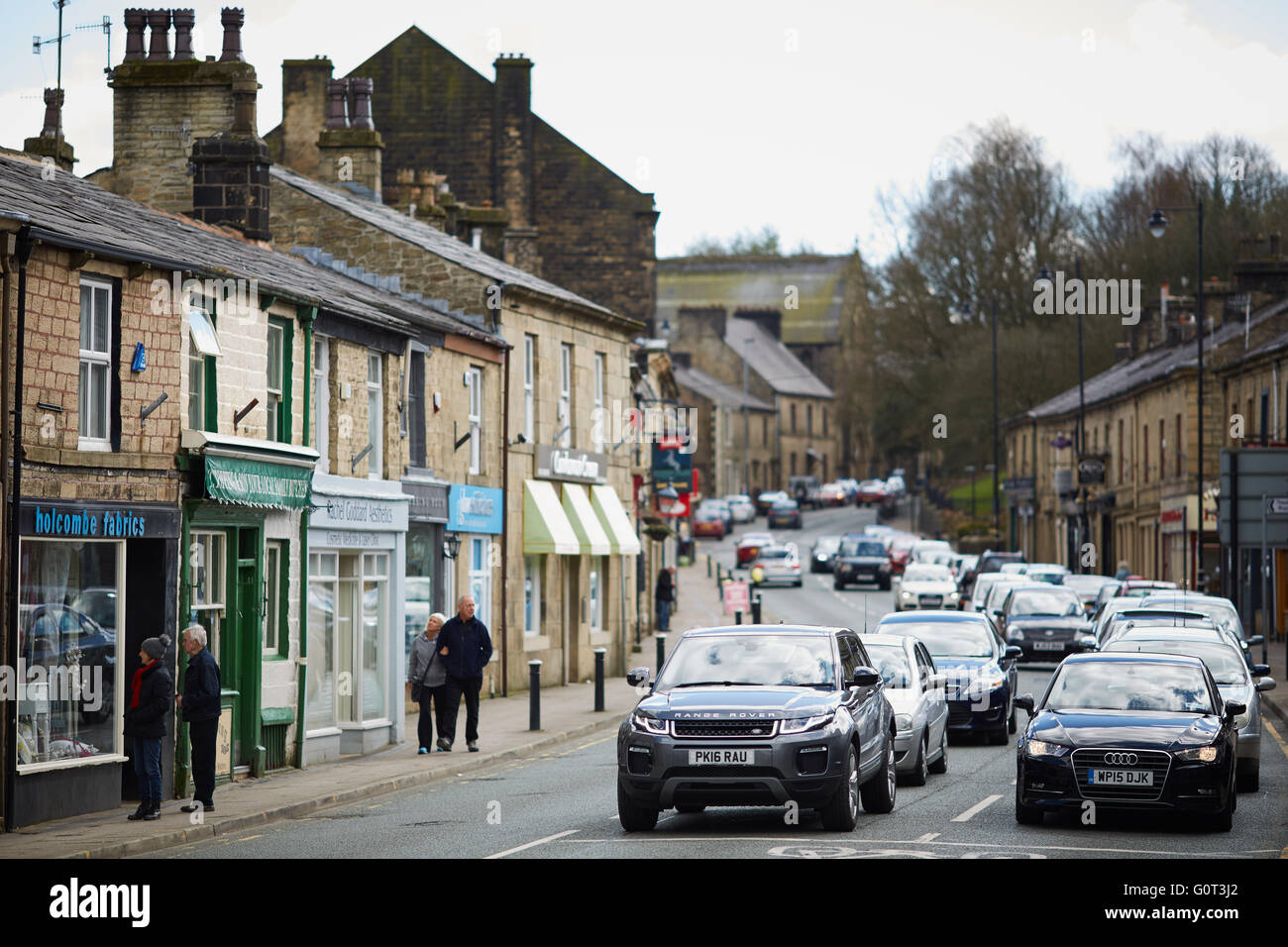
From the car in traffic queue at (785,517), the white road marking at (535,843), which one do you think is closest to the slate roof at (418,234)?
the white road marking at (535,843)

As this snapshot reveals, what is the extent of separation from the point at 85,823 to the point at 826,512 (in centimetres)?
9754

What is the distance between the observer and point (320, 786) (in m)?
19.6

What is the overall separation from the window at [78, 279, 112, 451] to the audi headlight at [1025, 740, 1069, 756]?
946cm

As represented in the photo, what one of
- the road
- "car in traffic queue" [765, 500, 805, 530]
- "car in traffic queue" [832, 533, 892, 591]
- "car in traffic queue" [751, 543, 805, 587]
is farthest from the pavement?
"car in traffic queue" [765, 500, 805, 530]

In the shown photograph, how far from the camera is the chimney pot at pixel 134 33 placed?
89.9 ft

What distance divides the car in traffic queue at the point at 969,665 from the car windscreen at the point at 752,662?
7.08 meters

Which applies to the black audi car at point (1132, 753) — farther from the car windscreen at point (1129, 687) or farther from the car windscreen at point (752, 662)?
the car windscreen at point (752, 662)

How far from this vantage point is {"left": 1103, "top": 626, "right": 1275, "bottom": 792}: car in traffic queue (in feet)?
58.6

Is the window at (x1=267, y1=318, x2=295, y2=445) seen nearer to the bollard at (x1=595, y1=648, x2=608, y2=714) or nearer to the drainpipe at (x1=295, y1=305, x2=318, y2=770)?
the drainpipe at (x1=295, y1=305, x2=318, y2=770)

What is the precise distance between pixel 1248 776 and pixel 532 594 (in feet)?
61.7

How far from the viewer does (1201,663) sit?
1655 centimetres
